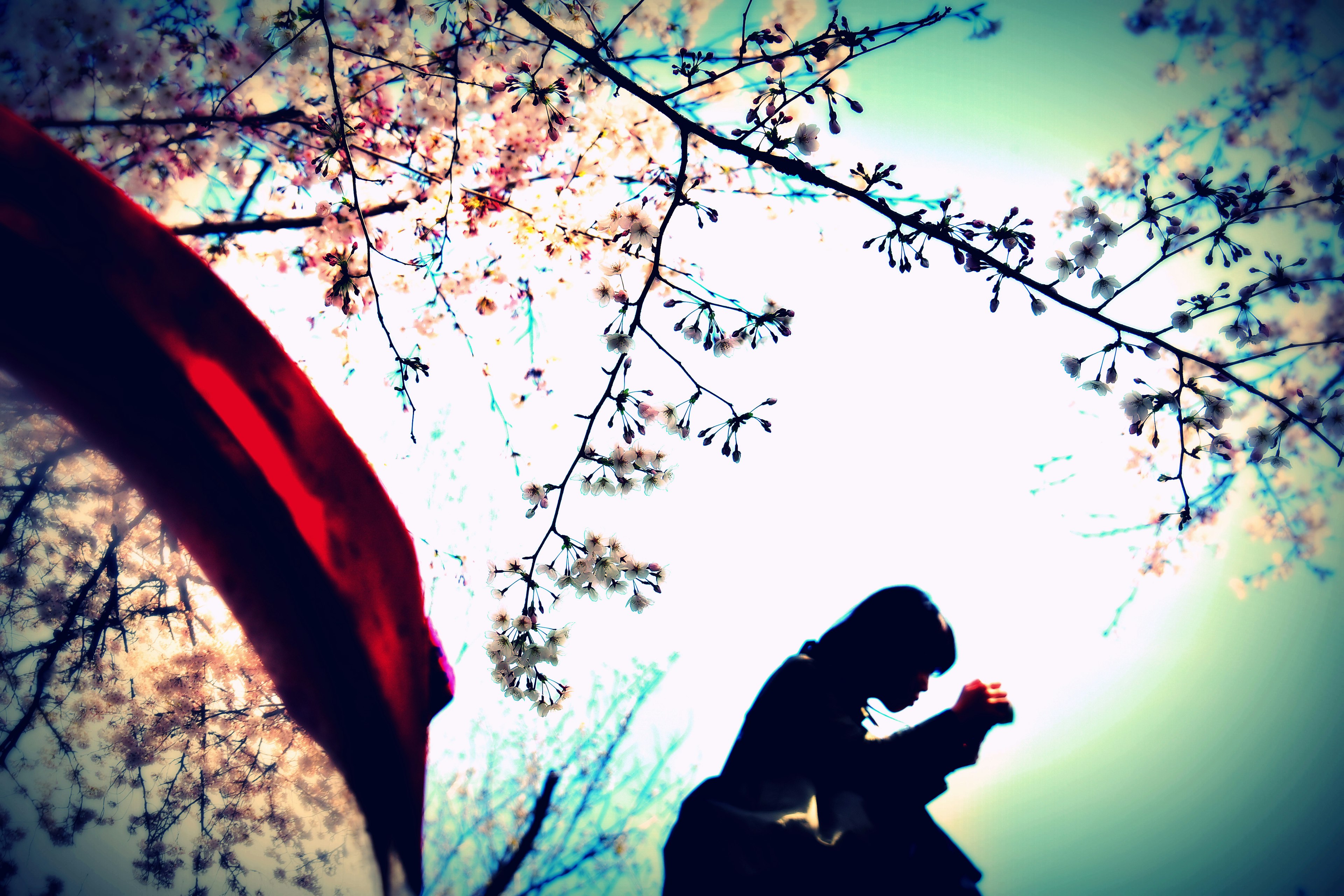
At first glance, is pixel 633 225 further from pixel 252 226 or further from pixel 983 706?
pixel 252 226

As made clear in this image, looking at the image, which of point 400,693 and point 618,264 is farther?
point 400,693

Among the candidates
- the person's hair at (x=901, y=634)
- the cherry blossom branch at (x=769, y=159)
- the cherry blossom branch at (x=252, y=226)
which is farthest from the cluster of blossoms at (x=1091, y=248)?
the cherry blossom branch at (x=252, y=226)

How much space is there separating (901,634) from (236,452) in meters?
2.98

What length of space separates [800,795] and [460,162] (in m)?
4.13

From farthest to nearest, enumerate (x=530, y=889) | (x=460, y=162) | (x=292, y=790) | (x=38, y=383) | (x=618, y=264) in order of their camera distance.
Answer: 1. (x=530, y=889)
2. (x=460, y=162)
3. (x=292, y=790)
4. (x=38, y=383)
5. (x=618, y=264)

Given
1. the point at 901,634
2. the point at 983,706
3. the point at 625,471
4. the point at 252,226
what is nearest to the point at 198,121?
the point at 252,226

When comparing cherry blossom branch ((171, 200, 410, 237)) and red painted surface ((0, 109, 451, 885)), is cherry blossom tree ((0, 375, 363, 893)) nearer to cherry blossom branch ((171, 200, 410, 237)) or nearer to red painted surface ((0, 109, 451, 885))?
red painted surface ((0, 109, 451, 885))

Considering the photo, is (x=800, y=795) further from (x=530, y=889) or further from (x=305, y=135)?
(x=530, y=889)

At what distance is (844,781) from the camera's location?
2.09 meters

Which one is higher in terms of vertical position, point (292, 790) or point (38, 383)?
point (38, 383)

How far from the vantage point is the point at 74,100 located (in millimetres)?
2898

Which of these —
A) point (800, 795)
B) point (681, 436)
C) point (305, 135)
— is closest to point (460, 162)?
point (305, 135)

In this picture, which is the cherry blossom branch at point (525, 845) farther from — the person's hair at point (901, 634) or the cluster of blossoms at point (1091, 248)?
the cluster of blossoms at point (1091, 248)

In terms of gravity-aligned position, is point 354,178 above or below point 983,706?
above
